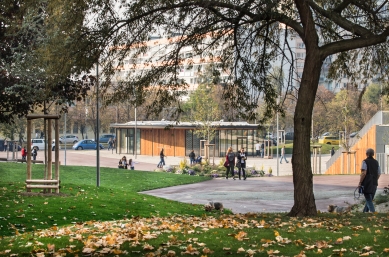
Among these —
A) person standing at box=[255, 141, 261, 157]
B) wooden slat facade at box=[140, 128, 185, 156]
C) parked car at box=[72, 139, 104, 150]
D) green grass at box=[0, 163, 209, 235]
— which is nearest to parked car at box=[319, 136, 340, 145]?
person standing at box=[255, 141, 261, 157]

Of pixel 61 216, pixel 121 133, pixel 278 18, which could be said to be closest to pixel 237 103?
pixel 278 18

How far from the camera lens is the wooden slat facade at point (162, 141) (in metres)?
63.0

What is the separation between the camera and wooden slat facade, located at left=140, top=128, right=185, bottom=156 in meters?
63.0

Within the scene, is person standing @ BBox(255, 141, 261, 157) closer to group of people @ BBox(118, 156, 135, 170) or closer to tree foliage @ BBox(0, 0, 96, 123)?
group of people @ BBox(118, 156, 135, 170)

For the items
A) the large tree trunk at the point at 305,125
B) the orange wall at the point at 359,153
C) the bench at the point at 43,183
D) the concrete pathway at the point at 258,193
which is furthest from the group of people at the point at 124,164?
the large tree trunk at the point at 305,125

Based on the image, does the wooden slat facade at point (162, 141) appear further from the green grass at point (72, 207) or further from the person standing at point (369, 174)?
the person standing at point (369, 174)

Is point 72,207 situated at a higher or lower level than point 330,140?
lower

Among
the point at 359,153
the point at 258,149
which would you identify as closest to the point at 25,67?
the point at 359,153

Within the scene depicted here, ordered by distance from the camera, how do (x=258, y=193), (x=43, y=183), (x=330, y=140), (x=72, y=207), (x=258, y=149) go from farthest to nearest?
(x=330, y=140), (x=258, y=149), (x=258, y=193), (x=43, y=183), (x=72, y=207)

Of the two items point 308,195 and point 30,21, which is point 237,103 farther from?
point 30,21

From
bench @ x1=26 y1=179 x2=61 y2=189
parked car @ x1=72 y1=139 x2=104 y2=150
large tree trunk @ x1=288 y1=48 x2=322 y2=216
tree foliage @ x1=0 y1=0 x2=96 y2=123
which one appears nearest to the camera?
large tree trunk @ x1=288 y1=48 x2=322 y2=216

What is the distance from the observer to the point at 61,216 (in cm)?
1526

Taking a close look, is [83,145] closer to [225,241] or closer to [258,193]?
[258,193]

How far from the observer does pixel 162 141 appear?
2549 inches
